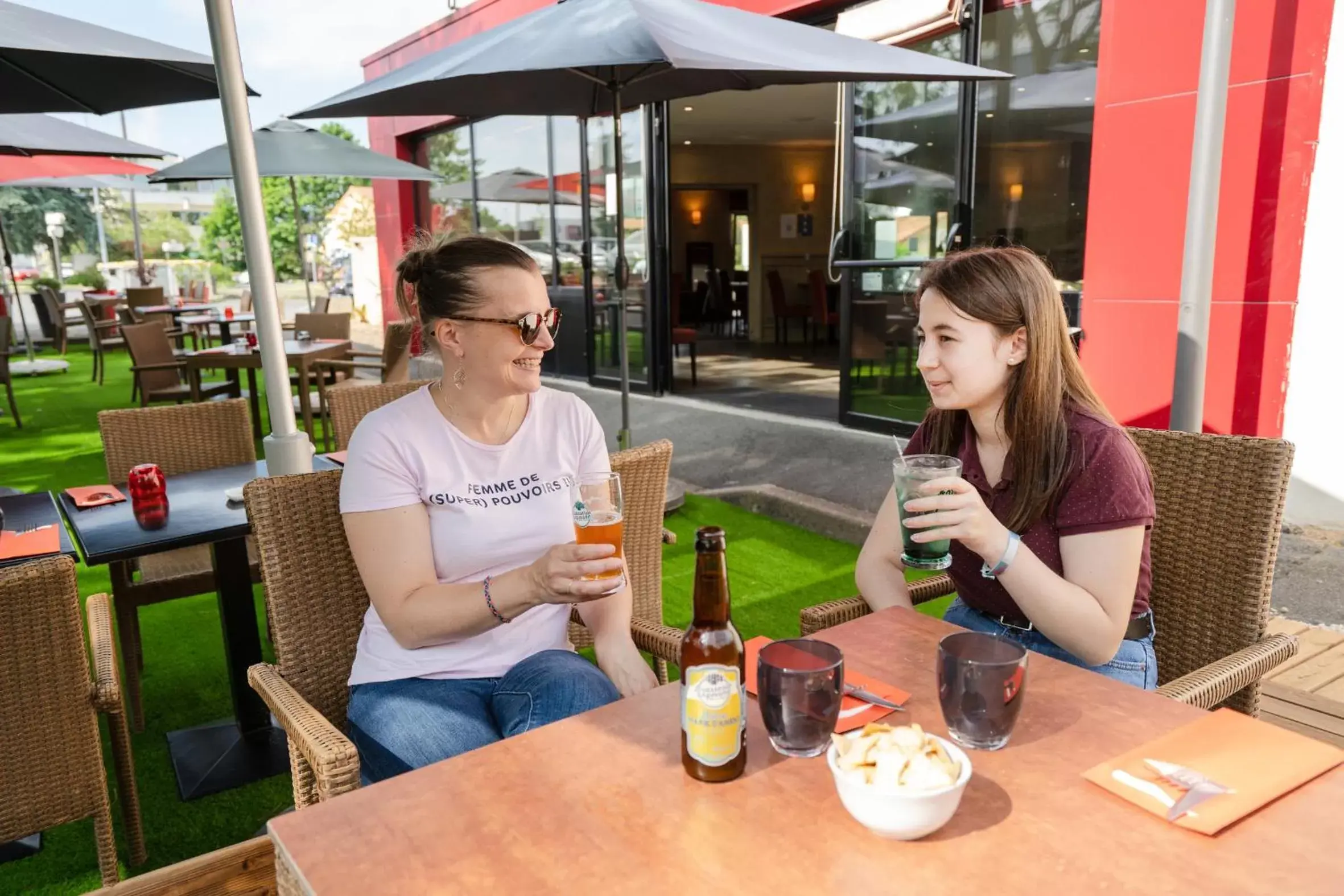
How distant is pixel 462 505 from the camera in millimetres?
1726

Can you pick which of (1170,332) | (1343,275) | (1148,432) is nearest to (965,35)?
(1170,332)

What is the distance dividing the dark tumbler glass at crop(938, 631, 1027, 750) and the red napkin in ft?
8.13

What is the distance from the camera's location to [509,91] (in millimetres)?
4137

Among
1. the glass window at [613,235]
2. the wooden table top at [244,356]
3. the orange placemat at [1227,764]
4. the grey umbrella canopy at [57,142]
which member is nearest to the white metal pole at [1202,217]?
the orange placemat at [1227,764]

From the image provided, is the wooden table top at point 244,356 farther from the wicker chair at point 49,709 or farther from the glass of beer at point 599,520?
the glass of beer at point 599,520

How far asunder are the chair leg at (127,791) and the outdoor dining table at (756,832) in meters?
1.38

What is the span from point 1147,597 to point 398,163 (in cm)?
670

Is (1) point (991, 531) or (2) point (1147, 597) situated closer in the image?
(1) point (991, 531)

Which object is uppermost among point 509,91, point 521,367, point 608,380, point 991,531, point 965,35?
point 965,35

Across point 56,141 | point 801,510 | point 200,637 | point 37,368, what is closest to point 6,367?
point 56,141

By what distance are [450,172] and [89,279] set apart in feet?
43.9

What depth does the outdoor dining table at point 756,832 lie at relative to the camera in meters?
0.88

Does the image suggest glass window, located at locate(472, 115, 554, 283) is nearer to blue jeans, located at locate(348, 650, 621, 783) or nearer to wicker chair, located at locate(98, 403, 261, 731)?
wicker chair, located at locate(98, 403, 261, 731)

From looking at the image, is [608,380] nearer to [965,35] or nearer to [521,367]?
[965,35]
